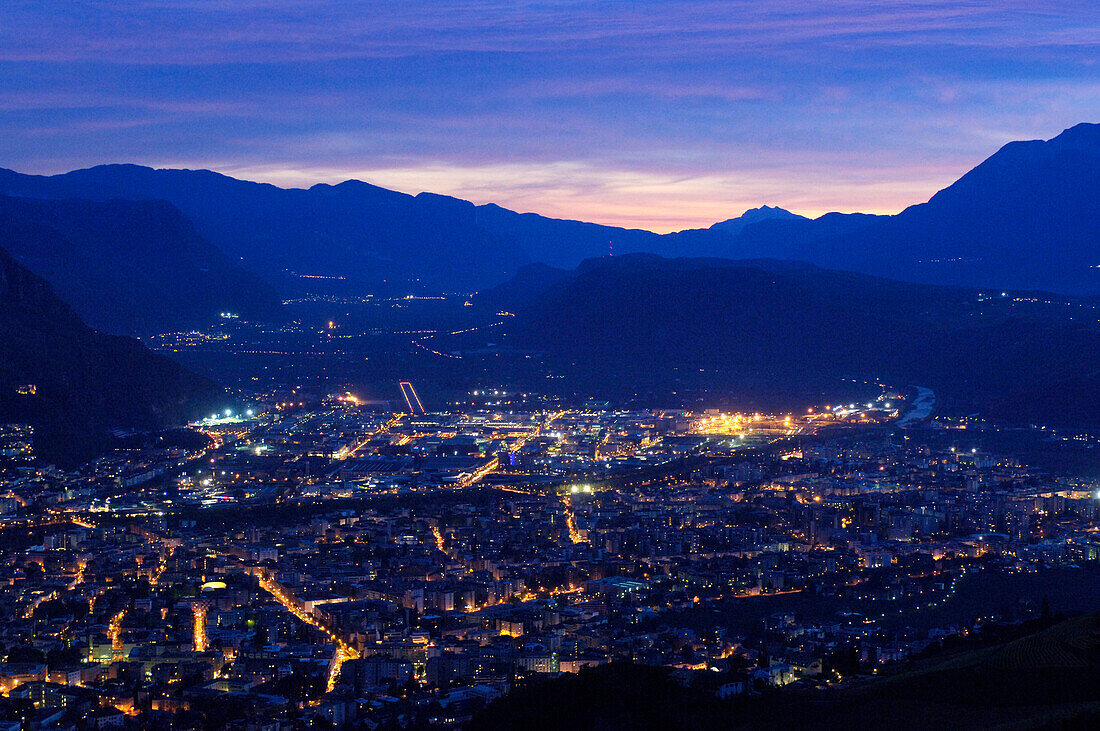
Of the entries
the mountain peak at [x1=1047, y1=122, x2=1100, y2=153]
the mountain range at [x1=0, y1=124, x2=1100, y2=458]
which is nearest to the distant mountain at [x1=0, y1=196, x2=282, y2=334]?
the mountain range at [x1=0, y1=124, x2=1100, y2=458]

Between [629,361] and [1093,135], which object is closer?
[629,361]

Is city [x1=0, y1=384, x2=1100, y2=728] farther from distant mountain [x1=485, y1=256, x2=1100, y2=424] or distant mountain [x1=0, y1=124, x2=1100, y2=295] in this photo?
distant mountain [x1=0, y1=124, x2=1100, y2=295]

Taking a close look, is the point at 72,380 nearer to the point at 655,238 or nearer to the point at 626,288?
the point at 626,288

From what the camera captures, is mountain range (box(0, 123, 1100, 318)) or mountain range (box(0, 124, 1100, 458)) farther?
mountain range (box(0, 123, 1100, 318))

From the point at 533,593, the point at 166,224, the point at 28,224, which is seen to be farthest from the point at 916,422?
the point at 166,224

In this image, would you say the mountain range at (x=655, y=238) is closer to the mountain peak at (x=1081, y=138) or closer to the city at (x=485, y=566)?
the mountain peak at (x=1081, y=138)

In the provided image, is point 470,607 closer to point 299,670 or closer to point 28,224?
point 299,670

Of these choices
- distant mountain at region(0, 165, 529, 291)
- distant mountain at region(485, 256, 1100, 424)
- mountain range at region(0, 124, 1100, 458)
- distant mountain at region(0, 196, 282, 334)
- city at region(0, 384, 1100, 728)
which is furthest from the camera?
distant mountain at region(0, 165, 529, 291)

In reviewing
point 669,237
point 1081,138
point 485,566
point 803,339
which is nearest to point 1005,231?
point 1081,138
